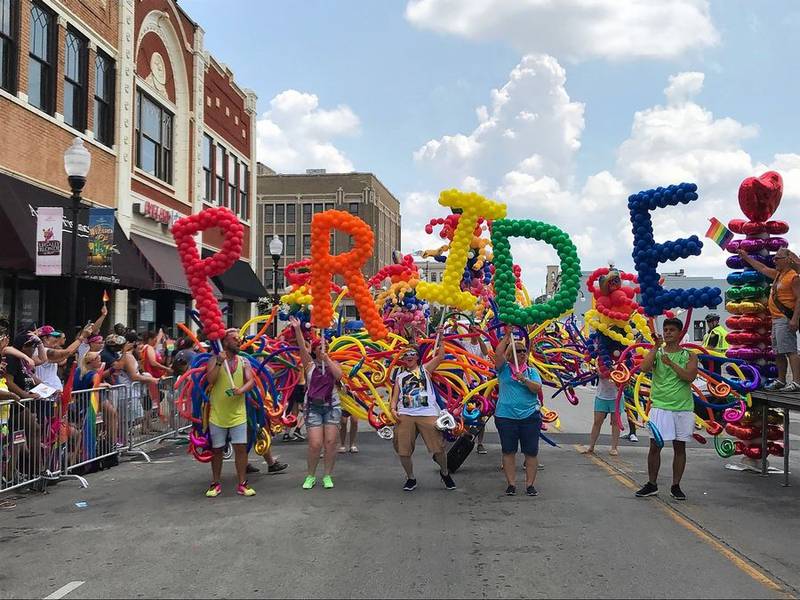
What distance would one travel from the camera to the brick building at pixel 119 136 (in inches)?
538

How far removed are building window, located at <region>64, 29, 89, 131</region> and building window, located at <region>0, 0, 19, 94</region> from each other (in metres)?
1.90

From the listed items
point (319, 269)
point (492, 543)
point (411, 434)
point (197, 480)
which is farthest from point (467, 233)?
point (197, 480)

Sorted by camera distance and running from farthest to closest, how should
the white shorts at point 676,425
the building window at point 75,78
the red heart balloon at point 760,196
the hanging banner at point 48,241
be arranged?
the building window at point 75,78 → the hanging banner at point 48,241 → the red heart balloon at point 760,196 → the white shorts at point 676,425

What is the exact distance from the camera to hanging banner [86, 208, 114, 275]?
13.1 meters

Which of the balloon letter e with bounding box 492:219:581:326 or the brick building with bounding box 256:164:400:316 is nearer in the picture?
the balloon letter e with bounding box 492:219:581:326

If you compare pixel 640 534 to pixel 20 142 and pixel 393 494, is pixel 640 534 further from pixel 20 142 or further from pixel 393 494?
pixel 20 142

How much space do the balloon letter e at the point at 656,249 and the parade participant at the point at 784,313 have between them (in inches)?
55.2

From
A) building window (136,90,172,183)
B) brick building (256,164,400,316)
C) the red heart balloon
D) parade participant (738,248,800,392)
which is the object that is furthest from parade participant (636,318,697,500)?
brick building (256,164,400,316)

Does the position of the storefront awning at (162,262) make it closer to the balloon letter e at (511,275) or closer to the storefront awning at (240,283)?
the storefront awning at (240,283)

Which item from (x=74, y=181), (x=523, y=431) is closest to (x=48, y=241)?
(x=74, y=181)

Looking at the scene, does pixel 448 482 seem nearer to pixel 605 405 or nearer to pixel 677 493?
pixel 677 493

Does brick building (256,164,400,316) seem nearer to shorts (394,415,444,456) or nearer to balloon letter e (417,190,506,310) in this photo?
balloon letter e (417,190,506,310)

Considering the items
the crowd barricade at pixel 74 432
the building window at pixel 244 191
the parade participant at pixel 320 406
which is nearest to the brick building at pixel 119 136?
the building window at pixel 244 191

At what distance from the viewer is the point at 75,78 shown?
16.1m
